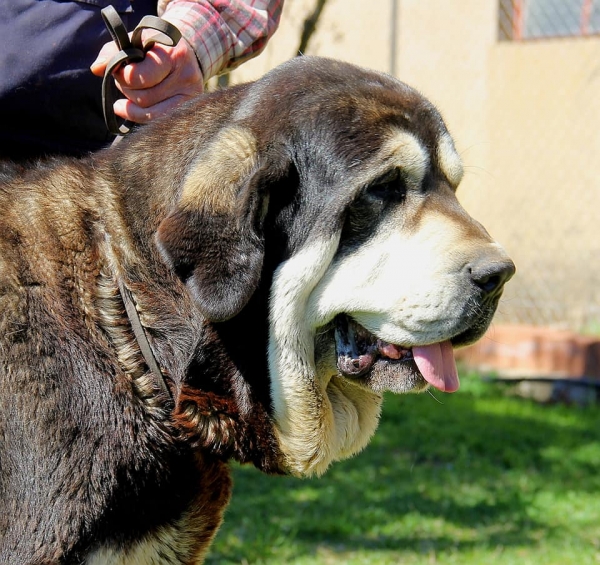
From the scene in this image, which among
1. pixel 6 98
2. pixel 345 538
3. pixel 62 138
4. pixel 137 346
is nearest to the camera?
pixel 137 346

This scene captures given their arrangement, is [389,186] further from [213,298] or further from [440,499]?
[440,499]

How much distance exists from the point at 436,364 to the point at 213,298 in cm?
74

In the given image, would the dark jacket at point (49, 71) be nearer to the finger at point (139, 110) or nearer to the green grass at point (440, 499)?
the finger at point (139, 110)

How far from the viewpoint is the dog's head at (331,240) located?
102 inches

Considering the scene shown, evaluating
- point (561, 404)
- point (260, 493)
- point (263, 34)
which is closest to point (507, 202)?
point (561, 404)

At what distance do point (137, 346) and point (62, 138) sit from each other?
3.21 feet

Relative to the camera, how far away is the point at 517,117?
954 centimetres

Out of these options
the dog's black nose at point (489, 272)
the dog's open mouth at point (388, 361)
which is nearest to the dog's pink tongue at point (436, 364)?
the dog's open mouth at point (388, 361)

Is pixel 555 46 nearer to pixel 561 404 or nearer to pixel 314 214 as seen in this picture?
pixel 561 404

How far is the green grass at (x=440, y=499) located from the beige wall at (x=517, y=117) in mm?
1981

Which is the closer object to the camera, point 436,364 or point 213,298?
point 213,298

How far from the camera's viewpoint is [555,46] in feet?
30.9

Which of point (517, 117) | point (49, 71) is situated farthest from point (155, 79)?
point (517, 117)

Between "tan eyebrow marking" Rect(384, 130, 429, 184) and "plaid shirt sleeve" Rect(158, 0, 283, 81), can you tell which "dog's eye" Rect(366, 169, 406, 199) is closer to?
"tan eyebrow marking" Rect(384, 130, 429, 184)
